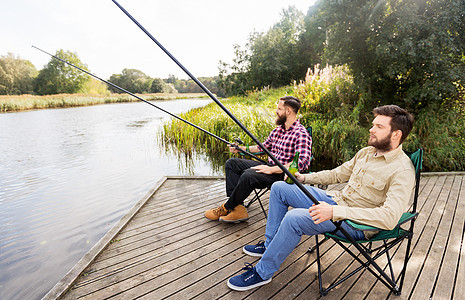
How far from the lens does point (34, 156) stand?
6.79 metres

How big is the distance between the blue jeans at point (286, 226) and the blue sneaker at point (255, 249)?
0.74 feet

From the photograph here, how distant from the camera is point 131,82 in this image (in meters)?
53.6

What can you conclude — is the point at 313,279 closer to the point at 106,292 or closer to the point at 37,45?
the point at 106,292

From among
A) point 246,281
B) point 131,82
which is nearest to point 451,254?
point 246,281

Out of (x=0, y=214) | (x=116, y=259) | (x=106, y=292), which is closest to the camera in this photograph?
(x=106, y=292)

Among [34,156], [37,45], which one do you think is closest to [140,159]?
[34,156]

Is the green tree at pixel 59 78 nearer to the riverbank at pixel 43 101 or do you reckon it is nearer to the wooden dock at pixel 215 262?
the riverbank at pixel 43 101

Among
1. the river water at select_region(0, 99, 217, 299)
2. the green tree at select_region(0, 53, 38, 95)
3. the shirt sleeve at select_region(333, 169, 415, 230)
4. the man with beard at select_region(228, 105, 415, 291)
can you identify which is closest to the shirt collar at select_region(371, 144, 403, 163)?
the man with beard at select_region(228, 105, 415, 291)

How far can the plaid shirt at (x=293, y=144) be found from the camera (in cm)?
226

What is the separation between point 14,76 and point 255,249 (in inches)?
1533

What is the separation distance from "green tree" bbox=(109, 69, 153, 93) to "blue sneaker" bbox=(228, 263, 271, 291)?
5509 cm

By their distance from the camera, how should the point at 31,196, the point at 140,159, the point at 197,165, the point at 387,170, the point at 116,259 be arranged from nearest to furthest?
1. the point at 387,170
2. the point at 116,259
3. the point at 31,196
4. the point at 197,165
5. the point at 140,159

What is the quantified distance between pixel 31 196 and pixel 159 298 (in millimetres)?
3948

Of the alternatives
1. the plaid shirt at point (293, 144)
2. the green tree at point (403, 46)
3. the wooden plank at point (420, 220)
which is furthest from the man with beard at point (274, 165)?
the green tree at point (403, 46)
